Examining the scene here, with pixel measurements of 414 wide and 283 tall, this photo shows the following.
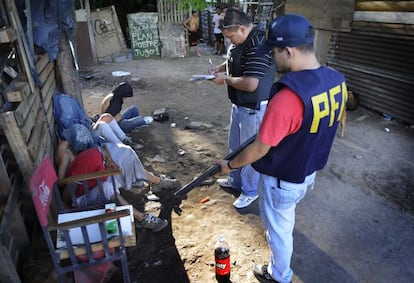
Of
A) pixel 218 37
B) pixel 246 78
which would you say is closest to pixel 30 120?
pixel 246 78

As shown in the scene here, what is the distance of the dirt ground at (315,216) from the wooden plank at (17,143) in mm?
1251

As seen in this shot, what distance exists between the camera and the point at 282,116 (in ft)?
6.47

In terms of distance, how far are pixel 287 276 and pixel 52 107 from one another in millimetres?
3489

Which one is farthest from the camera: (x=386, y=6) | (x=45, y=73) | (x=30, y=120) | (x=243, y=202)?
(x=386, y=6)

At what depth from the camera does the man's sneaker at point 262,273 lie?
2.85 meters

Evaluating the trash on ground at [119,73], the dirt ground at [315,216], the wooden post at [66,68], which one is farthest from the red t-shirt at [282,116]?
the trash on ground at [119,73]

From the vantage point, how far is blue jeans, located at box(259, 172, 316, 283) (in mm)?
2344

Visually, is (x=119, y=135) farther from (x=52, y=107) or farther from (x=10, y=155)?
(x=10, y=155)

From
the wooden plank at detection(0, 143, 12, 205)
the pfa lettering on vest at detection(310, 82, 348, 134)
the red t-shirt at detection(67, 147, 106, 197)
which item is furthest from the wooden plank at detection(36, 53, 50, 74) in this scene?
the pfa lettering on vest at detection(310, 82, 348, 134)

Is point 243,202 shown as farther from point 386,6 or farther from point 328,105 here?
point 386,6

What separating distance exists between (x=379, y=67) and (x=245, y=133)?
4.41m

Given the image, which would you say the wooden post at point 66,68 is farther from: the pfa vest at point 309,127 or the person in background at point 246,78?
the pfa vest at point 309,127

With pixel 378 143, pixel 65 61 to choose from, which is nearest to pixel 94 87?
pixel 65 61

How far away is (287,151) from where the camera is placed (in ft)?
7.22
